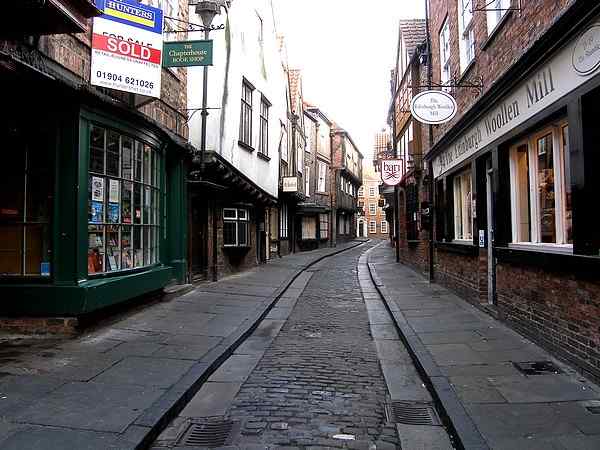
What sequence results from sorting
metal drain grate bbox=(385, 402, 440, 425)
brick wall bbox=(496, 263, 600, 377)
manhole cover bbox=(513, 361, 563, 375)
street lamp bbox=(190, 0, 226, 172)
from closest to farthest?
metal drain grate bbox=(385, 402, 440, 425) → brick wall bbox=(496, 263, 600, 377) → manhole cover bbox=(513, 361, 563, 375) → street lamp bbox=(190, 0, 226, 172)

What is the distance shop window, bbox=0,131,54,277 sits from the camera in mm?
6824

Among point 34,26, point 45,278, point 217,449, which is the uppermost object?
point 34,26

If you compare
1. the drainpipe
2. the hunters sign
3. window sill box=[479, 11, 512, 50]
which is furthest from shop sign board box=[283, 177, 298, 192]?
window sill box=[479, 11, 512, 50]

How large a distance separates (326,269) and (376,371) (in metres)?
13.4

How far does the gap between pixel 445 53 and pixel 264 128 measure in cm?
725

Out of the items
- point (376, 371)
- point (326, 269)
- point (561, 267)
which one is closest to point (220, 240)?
point (326, 269)

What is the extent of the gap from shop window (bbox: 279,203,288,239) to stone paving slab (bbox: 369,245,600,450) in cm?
1556

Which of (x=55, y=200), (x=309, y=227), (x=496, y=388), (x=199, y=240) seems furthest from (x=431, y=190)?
(x=309, y=227)

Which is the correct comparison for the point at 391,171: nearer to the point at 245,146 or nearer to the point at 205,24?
the point at 245,146

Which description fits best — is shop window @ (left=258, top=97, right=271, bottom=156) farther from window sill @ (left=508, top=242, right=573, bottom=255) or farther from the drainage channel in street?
window sill @ (left=508, top=242, right=573, bottom=255)

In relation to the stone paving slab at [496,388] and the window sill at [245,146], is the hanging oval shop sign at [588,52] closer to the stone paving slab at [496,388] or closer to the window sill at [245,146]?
the stone paving slab at [496,388]

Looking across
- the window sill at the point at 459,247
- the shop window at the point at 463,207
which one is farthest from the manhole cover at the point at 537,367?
the shop window at the point at 463,207

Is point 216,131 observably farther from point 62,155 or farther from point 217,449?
point 217,449

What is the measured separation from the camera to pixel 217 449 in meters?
3.85
